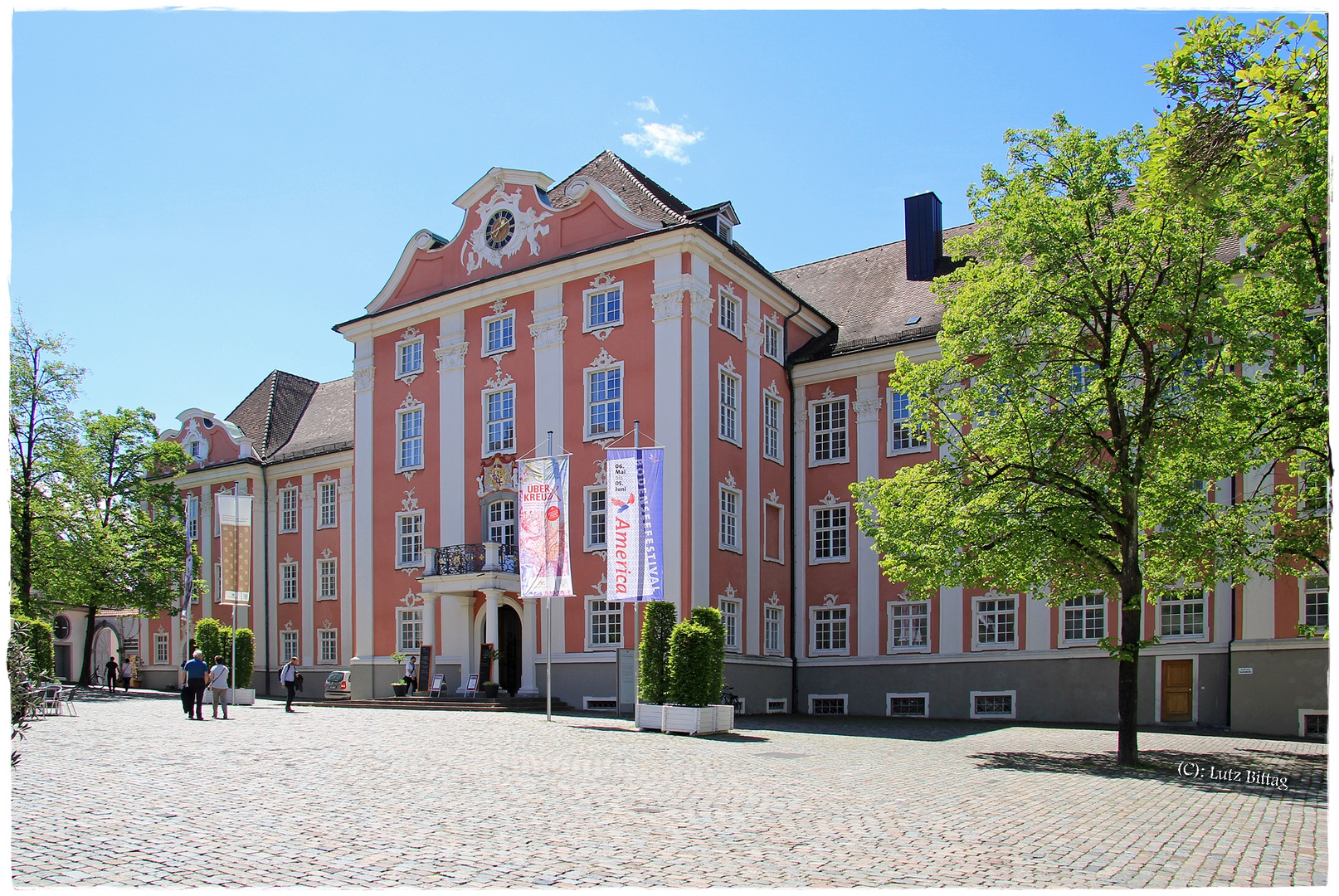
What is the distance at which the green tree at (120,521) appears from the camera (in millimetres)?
35281

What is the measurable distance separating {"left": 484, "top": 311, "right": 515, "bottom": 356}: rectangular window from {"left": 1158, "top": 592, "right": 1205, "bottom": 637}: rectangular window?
17506mm

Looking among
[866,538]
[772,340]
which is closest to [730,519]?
[866,538]

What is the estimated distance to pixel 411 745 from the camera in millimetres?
17578

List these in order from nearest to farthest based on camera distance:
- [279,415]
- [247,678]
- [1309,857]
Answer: [1309,857] → [247,678] → [279,415]

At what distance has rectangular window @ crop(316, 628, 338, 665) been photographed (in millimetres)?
41031

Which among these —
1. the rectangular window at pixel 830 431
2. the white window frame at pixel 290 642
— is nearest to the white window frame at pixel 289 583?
the white window frame at pixel 290 642

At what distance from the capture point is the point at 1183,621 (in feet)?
87.9

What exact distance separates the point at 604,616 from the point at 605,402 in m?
5.36

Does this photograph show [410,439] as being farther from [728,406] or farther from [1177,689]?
[1177,689]

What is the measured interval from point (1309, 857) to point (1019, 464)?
9.22 m

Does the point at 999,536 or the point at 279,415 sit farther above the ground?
the point at 279,415

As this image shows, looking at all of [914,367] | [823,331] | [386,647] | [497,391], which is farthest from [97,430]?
[914,367]

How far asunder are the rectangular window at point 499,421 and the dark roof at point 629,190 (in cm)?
532

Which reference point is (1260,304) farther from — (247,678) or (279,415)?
(279,415)
